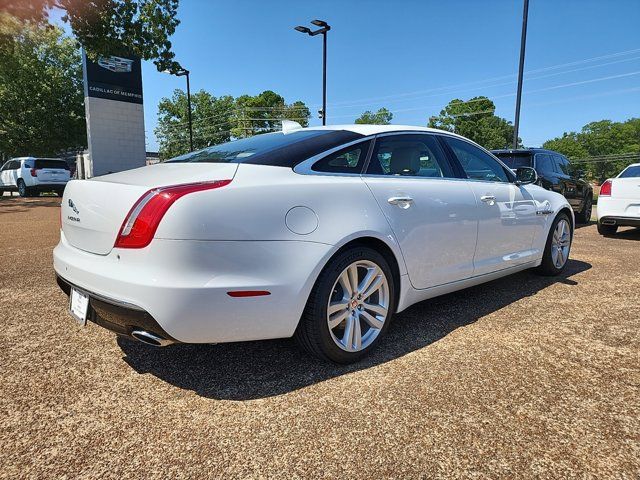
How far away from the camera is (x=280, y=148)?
2.62m

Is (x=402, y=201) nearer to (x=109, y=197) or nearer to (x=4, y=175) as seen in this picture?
(x=109, y=197)

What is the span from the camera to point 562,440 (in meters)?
1.87

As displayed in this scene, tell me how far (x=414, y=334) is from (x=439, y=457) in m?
1.33

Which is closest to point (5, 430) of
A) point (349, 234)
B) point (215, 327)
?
point (215, 327)

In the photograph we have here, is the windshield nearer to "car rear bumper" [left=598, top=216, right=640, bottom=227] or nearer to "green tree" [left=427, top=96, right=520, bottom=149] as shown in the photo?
"car rear bumper" [left=598, top=216, right=640, bottom=227]

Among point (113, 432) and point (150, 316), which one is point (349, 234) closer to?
point (150, 316)

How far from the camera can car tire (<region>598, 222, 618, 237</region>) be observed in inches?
323

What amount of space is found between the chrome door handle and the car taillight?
1.12m

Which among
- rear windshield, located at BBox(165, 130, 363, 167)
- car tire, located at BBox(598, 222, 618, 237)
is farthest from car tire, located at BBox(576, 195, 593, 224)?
rear windshield, located at BBox(165, 130, 363, 167)

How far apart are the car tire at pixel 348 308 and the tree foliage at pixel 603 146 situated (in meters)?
93.0

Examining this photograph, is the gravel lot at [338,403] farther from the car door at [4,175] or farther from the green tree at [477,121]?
the green tree at [477,121]

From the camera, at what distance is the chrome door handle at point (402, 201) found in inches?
108

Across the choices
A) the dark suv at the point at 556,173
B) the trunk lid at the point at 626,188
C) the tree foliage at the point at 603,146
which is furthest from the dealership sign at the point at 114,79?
the tree foliage at the point at 603,146

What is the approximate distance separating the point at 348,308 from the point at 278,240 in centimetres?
66
